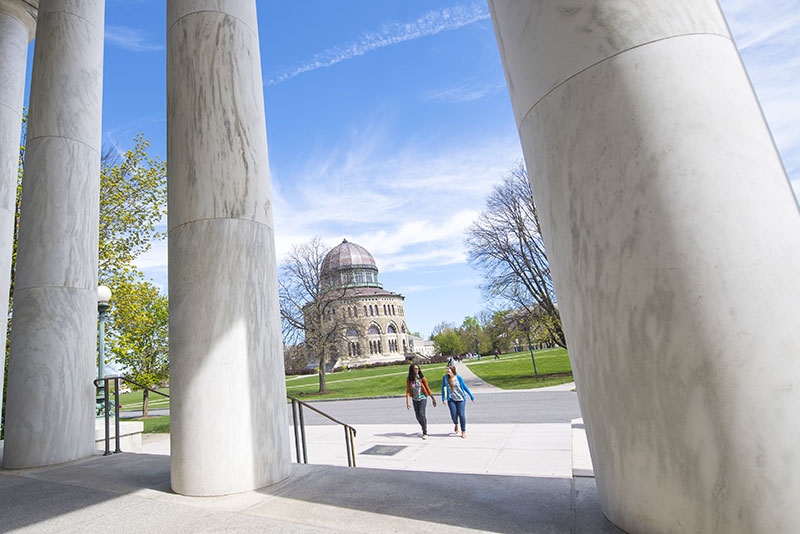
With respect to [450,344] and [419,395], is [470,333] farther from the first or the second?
[419,395]

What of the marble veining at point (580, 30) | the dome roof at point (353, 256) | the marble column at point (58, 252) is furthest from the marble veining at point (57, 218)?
the dome roof at point (353, 256)

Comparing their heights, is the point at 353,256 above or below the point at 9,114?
above

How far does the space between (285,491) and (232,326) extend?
1478 mm

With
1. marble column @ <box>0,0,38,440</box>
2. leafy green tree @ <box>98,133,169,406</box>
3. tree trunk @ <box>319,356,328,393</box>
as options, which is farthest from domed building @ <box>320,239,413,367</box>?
marble column @ <box>0,0,38,440</box>

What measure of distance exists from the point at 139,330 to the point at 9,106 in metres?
12.1

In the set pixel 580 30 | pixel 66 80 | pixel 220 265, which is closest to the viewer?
pixel 580 30

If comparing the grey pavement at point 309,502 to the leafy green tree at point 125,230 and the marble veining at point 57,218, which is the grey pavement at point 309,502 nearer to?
the marble veining at point 57,218

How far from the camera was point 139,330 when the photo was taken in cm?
1941

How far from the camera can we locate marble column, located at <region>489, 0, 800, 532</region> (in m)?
1.85

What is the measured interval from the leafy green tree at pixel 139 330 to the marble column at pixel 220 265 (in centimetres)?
853

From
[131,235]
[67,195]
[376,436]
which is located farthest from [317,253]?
[67,195]

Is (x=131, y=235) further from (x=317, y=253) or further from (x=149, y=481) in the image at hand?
(x=317, y=253)

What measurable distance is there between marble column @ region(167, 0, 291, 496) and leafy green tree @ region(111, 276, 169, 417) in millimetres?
8530

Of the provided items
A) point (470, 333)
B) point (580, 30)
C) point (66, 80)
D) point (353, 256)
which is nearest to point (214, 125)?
point (580, 30)
